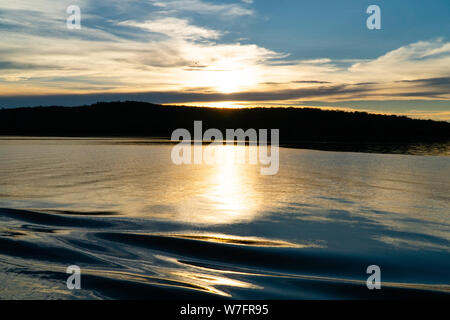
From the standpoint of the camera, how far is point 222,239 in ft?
26.1

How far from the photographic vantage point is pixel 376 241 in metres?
7.95

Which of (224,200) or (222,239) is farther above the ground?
(224,200)

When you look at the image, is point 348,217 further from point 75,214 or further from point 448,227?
point 75,214

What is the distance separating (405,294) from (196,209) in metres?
5.96

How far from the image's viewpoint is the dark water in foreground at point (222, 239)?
19.0 feet

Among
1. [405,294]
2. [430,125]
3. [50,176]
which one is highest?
[430,125]
